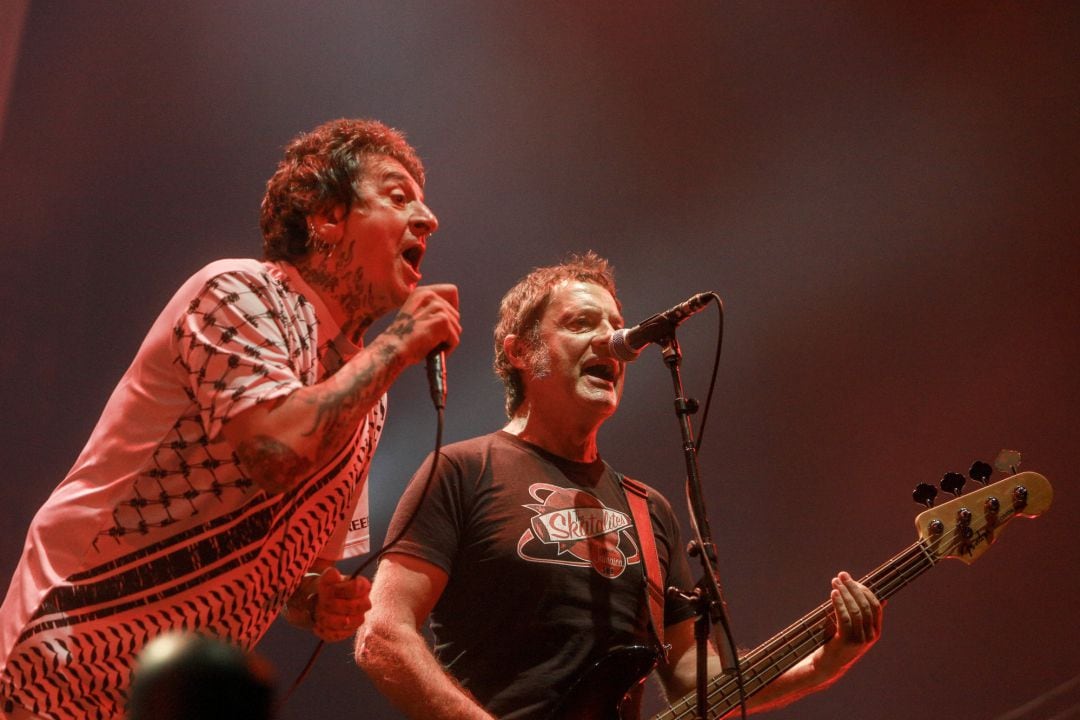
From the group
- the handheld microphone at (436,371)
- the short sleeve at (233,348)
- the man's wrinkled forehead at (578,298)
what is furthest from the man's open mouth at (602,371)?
the short sleeve at (233,348)

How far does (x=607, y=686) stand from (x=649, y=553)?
60 centimetres

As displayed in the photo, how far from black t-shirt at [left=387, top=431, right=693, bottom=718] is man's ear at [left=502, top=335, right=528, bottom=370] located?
1.76ft

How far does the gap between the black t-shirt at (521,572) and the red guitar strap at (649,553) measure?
0.03 m

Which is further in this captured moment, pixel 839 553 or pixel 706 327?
pixel 706 327

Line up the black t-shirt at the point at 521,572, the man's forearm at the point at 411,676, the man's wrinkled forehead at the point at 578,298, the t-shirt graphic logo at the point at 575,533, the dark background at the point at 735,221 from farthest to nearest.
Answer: the dark background at the point at 735,221
the man's wrinkled forehead at the point at 578,298
the t-shirt graphic logo at the point at 575,533
the black t-shirt at the point at 521,572
the man's forearm at the point at 411,676

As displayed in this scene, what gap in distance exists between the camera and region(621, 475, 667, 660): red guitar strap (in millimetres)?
3045

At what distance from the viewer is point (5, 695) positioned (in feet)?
5.30

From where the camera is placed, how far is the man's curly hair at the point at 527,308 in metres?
3.66

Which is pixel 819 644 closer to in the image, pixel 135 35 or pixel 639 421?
pixel 639 421

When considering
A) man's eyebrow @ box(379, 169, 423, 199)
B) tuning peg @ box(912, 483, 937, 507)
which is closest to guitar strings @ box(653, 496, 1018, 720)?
tuning peg @ box(912, 483, 937, 507)

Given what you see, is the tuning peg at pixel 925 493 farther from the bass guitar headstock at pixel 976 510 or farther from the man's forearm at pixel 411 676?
the man's forearm at pixel 411 676

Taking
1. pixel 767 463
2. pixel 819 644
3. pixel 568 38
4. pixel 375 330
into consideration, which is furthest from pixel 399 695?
pixel 568 38

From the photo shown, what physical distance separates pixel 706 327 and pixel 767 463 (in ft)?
2.47

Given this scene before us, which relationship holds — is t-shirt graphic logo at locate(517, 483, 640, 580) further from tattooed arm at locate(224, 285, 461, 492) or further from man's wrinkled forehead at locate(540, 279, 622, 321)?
tattooed arm at locate(224, 285, 461, 492)
